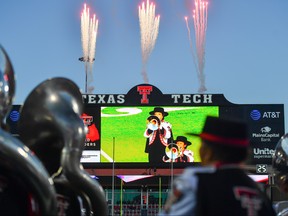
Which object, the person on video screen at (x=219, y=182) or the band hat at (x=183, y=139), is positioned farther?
the band hat at (x=183, y=139)

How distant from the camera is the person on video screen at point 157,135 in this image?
36094 mm

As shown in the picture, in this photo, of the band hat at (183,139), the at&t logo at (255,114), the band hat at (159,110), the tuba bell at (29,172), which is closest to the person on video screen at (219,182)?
the tuba bell at (29,172)

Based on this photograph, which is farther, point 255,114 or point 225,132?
point 255,114

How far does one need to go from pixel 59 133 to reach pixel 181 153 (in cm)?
3153

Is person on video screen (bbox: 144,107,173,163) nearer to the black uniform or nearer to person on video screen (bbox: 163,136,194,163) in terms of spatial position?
person on video screen (bbox: 163,136,194,163)

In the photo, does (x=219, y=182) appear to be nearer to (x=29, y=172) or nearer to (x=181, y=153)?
(x=29, y=172)

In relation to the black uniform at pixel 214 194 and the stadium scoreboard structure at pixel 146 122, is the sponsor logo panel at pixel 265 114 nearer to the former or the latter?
the stadium scoreboard structure at pixel 146 122

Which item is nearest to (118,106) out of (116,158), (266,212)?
(116,158)

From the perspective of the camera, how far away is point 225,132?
9.49 feet

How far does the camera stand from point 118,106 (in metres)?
37.3

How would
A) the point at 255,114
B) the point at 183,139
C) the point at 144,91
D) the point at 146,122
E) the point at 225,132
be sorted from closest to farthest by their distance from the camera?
the point at 225,132, the point at 183,139, the point at 146,122, the point at 255,114, the point at 144,91

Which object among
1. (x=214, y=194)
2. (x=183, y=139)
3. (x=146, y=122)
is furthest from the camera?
(x=146, y=122)

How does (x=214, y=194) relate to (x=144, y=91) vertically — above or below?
below

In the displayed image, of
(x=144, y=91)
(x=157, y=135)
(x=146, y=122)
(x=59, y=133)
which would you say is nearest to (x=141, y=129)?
(x=146, y=122)
